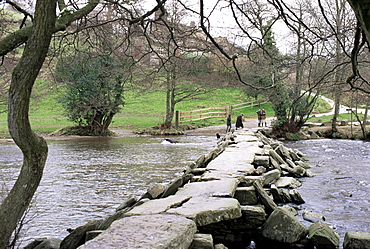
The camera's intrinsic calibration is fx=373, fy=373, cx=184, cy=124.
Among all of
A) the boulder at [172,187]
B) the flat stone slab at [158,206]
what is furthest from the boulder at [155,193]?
the flat stone slab at [158,206]

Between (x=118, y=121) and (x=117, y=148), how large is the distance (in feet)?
54.3

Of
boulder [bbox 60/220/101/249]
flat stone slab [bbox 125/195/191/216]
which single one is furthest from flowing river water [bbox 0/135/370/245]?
flat stone slab [bbox 125/195/191/216]

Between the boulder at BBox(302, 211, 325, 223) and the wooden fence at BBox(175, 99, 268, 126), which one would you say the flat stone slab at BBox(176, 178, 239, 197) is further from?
the wooden fence at BBox(175, 99, 268, 126)

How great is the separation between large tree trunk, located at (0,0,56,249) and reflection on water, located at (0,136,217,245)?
7.44 feet

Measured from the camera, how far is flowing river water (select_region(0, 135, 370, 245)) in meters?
7.36

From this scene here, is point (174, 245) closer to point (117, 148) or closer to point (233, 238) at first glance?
point (233, 238)

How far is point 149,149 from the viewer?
19.7 m

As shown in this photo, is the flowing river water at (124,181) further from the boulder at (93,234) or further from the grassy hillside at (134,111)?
the grassy hillside at (134,111)

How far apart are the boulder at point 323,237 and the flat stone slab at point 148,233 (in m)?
2.13

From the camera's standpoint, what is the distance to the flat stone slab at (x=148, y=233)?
11.7 ft

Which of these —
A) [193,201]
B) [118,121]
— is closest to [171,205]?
[193,201]

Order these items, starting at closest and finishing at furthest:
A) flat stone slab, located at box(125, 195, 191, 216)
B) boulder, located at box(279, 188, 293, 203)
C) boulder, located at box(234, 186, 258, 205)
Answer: flat stone slab, located at box(125, 195, 191, 216)
boulder, located at box(234, 186, 258, 205)
boulder, located at box(279, 188, 293, 203)

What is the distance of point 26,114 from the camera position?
150 inches

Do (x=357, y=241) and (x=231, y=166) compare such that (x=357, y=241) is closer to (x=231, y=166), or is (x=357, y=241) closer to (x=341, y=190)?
(x=231, y=166)
